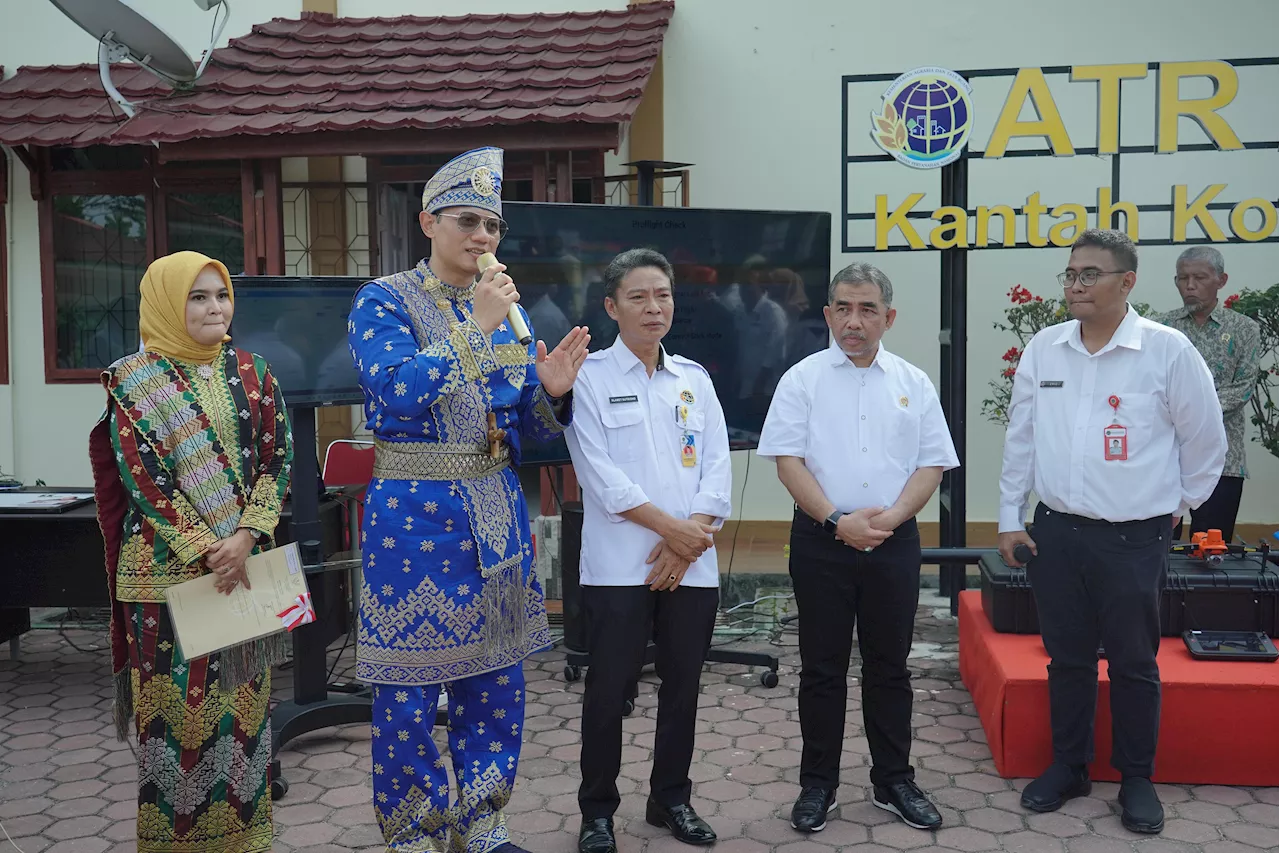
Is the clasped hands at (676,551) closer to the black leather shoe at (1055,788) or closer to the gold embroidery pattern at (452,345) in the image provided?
the gold embroidery pattern at (452,345)

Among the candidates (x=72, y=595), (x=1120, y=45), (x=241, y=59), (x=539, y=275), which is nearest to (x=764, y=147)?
(x=1120, y=45)

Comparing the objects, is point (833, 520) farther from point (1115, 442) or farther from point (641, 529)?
point (1115, 442)

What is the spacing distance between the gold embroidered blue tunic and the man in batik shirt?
3806 mm

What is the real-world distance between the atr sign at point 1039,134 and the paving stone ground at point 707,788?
2.16 metres

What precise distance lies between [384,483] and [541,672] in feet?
8.46

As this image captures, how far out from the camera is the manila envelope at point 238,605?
9.83ft

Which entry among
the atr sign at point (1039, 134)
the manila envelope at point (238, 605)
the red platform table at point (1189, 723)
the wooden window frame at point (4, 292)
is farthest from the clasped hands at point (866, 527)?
the wooden window frame at point (4, 292)

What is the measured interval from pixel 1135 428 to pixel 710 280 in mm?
2259

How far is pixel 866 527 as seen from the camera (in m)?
3.46

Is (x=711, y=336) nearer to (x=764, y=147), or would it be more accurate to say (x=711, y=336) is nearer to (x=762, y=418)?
(x=762, y=418)

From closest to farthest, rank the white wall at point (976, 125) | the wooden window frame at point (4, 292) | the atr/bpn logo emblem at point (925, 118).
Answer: the atr/bpn logo emblem at point (925, 118)
the white wall at point (976, 125)
the wooden window frame at point (4, 292)

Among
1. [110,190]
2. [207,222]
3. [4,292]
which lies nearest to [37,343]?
[4,292]

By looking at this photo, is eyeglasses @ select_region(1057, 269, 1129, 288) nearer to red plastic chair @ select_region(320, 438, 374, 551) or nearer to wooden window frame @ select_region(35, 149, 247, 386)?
red plastic chair @ select_region(320, 438, 374, 551)

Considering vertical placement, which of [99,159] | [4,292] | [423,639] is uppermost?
[99,159]
